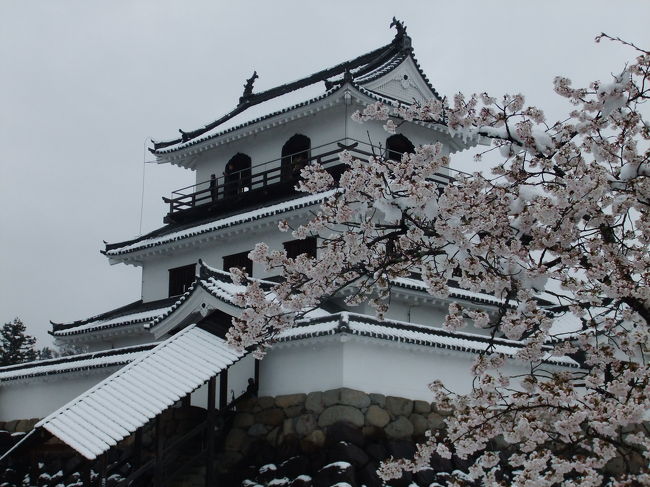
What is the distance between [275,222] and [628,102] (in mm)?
11560

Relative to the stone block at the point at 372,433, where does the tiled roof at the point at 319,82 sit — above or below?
above

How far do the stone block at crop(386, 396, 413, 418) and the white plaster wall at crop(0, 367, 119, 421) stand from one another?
6039mm

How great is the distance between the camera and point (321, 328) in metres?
11.8

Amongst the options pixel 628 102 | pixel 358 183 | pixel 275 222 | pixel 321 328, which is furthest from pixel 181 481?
pixel 628 102

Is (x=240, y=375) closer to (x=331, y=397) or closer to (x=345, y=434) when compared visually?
(x=331, y=397)

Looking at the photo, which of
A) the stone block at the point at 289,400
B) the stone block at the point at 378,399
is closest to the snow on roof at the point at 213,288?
the stone block at the point at 289,400

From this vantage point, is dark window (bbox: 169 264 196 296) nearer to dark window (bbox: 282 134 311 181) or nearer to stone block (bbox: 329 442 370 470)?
dark window (bbox: 282 134 311 181)

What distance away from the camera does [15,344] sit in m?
37.4

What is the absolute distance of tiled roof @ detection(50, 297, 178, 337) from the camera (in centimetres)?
1822

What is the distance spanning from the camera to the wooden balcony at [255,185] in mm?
17469

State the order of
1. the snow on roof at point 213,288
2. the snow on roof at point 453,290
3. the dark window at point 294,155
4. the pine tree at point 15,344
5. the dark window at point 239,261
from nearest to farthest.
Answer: the snow on roof at point 213,288
the snow on roof at point 453,290
the dark window at point 239,261
the dark window at point 294,155
the pine tree at point 15,344

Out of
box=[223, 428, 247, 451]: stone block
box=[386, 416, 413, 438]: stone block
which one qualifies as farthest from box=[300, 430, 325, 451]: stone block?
box=[223, 428, 247, 451]: stone block

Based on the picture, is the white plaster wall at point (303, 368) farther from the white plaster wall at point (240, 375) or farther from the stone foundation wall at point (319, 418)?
the white plaster wall at point (240, 375)

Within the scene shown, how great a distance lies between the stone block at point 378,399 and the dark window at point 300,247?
493 centimetres
